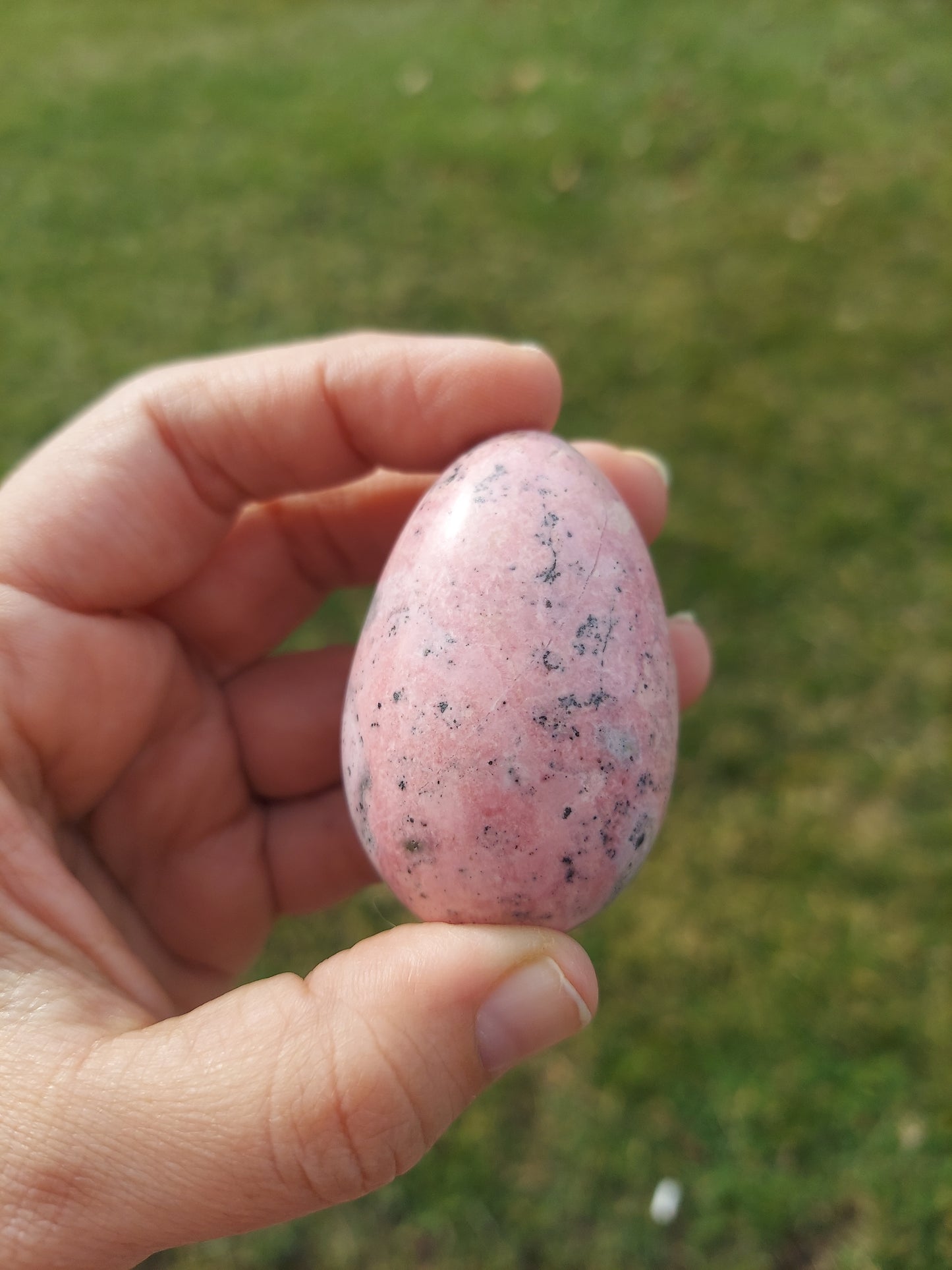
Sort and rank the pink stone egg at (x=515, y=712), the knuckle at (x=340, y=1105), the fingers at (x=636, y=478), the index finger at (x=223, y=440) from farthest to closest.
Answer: the fingers at (x=636, y=478) → the index finger at (x=223, y=440) → the pink stone egg at (x=515, y=712) → the knuckle at (x=340, y=1105)

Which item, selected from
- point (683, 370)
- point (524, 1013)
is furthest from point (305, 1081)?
point (683, 370)

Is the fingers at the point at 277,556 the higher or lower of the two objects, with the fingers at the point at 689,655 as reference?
higher

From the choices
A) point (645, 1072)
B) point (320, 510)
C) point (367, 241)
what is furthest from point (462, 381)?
point (367, 241)

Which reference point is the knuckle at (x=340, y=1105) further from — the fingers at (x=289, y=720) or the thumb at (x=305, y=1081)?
the fingers at (x=289, y=720)

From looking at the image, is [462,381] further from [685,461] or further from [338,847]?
[685,461]

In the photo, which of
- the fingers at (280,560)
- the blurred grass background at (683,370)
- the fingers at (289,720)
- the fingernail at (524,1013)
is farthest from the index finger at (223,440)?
the blurred grass background at (683,370)

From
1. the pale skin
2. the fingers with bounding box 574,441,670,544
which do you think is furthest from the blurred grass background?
the fingers with bounding box 574,441,670,544
